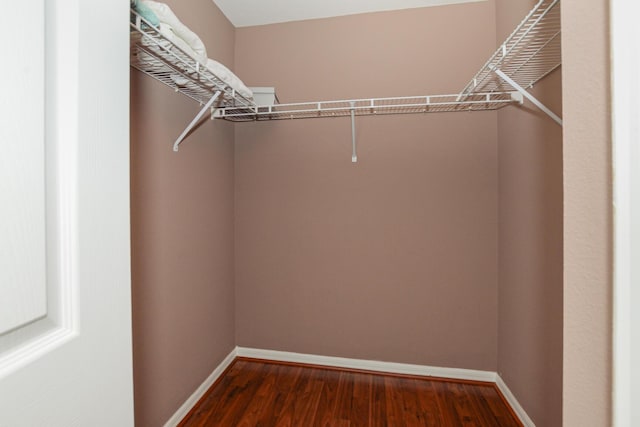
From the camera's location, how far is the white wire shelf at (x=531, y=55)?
1.10 metres

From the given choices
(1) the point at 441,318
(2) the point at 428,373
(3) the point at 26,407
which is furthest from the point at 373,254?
(3) the point at 26,407

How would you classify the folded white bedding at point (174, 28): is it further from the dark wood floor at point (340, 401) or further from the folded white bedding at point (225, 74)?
the dark wood floor at point (340, 401)

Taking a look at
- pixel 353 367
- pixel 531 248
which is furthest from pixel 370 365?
pixel 531 248

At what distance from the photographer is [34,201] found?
370 millimetres

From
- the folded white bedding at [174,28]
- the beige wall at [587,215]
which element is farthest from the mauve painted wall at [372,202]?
the beige wall at [587,215]

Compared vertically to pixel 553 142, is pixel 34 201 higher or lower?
lower

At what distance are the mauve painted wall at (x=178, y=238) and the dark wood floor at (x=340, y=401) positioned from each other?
21 cm

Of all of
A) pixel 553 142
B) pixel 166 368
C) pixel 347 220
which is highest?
pixel 553 142

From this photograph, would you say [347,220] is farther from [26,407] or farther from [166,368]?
[26,407]

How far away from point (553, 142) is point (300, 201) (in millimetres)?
1402

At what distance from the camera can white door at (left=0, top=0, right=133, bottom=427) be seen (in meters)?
0.35

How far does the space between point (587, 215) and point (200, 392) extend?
196 cm

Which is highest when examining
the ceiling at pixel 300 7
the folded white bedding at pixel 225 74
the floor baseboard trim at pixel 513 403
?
the ceiling at pixel 300 7

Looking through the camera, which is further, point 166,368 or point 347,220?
point 347,220
